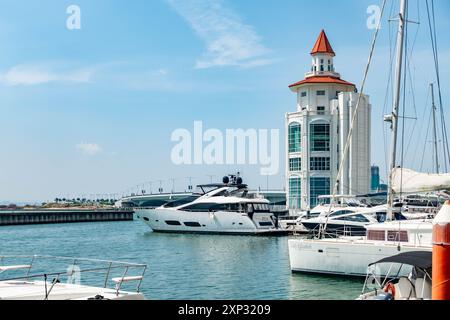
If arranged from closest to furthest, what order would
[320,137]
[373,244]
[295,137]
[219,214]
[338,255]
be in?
[373,244] → [338,255] → [219,214] → [320,137] → [295,137]

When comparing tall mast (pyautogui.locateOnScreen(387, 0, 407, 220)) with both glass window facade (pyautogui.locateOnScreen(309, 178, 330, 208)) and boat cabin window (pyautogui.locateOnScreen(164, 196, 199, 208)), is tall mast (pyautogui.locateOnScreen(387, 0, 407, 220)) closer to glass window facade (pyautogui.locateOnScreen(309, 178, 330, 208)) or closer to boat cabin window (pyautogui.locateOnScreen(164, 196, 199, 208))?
boat cabin window (pyautogui.locateOnScreen(164, 196, 199, 208))

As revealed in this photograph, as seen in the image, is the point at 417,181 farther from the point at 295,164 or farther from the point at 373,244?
the point at 295,164

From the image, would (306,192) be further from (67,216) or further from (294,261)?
(294,261)

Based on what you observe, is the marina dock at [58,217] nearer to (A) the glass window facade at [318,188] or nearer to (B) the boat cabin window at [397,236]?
(A) the glass window facade at [318,188]

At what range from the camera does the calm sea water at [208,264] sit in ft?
95.4

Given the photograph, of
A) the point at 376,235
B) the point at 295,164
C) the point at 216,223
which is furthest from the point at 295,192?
the point at 376,235

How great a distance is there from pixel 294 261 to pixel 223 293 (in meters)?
6.03

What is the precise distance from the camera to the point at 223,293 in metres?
29.3

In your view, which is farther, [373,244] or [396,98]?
[396,98]

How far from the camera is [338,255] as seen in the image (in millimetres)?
31922

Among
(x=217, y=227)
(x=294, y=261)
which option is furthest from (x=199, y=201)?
(x=294, y=261)

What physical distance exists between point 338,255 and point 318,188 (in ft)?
202

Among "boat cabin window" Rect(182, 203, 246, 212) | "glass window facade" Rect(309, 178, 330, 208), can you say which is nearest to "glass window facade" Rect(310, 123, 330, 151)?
"glass window facade" Rect(309, 178, 330, 208)
